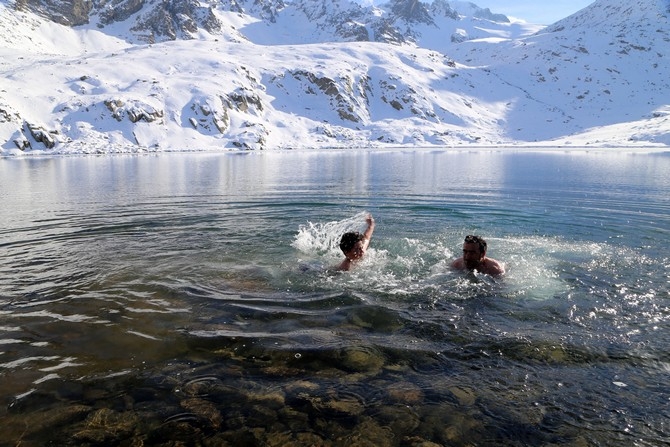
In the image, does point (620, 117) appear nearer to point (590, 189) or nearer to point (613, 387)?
point (590, 189)

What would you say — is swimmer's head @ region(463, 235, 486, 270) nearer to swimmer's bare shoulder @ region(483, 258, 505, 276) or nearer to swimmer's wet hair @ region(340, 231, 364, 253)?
swimmer's bare shoulder @ region(483, 258, 505, 276)

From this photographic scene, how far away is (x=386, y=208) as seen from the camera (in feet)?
65.5

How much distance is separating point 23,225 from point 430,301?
14336 millimetres

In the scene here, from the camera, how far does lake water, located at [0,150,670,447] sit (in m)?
4.97

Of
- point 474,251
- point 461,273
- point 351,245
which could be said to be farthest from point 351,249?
point 474,251

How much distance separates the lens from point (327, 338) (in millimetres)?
7062

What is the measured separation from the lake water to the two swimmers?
Result: 0.32 metres

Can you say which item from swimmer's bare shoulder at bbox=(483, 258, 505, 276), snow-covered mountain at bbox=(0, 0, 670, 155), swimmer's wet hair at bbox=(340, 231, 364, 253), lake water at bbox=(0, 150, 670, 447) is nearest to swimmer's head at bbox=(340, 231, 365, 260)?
swimmer's wet hair at bbox=(340, 231, 364, 253)

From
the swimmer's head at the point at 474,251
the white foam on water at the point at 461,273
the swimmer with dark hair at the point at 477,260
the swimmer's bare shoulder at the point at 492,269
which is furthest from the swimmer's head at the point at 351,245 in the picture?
the swimmer's bare shoulder at the point at 492,269

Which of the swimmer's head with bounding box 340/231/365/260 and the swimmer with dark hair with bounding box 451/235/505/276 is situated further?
the swimmer's head with bounding box 340/231/365/260

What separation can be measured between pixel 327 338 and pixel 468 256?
4.09 metres

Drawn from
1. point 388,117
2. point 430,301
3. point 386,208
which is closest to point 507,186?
point 386,208

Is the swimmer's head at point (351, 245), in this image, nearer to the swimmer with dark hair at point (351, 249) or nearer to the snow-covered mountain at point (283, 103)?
the swimmer with dark hair at point (351, 249)

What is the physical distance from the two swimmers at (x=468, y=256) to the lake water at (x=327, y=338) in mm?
320
